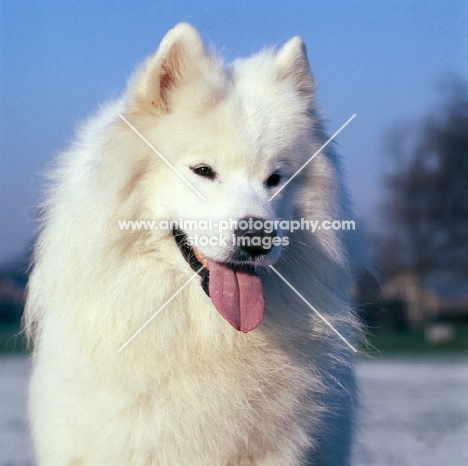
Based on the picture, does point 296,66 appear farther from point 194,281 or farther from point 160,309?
point 160,309

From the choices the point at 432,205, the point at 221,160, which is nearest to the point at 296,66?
the point at 221,160

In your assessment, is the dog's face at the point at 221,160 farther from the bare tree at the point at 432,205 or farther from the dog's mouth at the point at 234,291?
the bare tree at the point at 432,205

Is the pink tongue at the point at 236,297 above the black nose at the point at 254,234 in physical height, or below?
below

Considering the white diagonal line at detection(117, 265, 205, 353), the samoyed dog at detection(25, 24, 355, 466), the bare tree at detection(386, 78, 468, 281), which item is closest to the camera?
the samoyed dog at detection(25, 24, 355, 466)

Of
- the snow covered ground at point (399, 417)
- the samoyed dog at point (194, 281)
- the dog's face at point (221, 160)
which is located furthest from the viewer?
the snow covered ground at point (399, 417)

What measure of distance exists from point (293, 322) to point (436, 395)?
7126mm

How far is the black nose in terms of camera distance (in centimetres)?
351

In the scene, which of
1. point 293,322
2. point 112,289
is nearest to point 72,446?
point 112,289

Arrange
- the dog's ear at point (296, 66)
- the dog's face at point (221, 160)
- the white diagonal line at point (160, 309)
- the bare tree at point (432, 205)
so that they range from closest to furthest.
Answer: the dog's face at point (221, 160)
the white diagonal line at point (160, 309)
the dog's ear at point (296, 66)
the bare tree at point (432, 205)

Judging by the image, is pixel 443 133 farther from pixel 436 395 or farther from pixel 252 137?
pixel 252 137

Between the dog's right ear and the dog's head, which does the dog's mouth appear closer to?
the dog's head

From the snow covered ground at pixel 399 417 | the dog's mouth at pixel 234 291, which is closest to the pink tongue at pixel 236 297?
the dog's mouth at pixel 234 291

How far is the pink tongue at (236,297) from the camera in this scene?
12.1ft

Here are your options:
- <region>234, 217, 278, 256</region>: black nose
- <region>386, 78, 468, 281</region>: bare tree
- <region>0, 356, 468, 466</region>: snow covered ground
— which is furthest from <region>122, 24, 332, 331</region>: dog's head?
<region>386, 78, 468, 281</region>: bare tree
